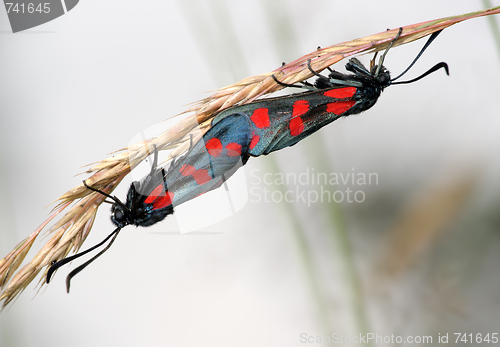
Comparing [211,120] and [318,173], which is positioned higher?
[211,120]

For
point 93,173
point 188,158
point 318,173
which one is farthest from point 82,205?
point 318,173

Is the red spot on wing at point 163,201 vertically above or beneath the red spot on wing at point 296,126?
beneath

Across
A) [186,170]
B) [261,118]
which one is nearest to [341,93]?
[261,118]

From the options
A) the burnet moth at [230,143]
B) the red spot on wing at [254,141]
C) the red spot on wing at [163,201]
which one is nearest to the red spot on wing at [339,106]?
the burnet moth at [230,143]

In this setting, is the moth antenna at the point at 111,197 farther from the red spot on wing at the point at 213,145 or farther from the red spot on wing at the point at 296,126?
the red spot on wing at the point at 296,126

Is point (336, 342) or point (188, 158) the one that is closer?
point (188, 158)

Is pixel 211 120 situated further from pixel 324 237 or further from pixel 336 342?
pixel 336 342

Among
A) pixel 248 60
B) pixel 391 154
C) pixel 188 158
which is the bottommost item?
pixel 391 154

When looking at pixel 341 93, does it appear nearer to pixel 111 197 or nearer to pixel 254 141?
pixel 254 141
